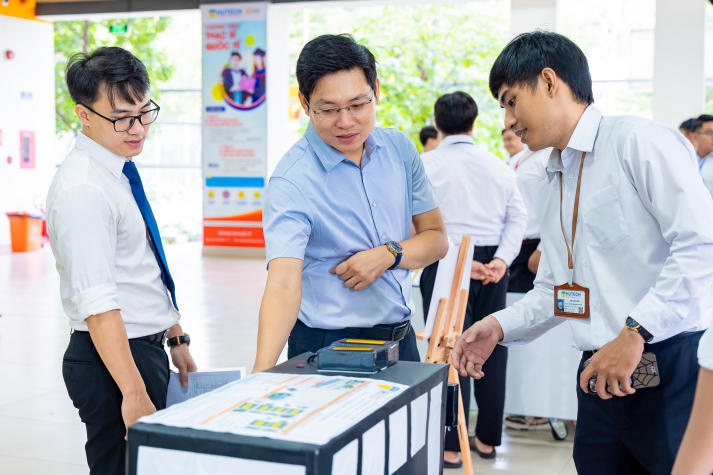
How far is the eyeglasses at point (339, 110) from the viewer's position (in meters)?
2.04

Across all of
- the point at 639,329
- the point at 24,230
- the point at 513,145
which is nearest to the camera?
the point at 639,329

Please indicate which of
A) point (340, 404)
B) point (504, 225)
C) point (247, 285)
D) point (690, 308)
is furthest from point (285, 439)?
point (247, 285)

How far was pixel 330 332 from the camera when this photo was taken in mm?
2188

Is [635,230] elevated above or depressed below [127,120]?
below

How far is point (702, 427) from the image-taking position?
1.10 meters

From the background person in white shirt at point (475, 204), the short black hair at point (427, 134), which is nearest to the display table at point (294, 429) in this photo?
the background person in white shirt at point (475, 204)

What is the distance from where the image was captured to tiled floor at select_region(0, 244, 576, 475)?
399cm

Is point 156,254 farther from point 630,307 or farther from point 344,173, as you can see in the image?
point 630,307

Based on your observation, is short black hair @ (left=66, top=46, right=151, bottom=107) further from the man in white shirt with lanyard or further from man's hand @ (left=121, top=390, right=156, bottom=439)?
the man in white shirt with lanyard

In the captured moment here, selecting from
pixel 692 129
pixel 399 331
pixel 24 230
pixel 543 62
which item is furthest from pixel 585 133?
pixel 24 230

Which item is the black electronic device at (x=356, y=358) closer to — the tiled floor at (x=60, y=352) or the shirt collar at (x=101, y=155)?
the shirt collar at (x=101, y=155)

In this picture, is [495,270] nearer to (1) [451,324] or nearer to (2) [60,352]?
(1) [451,324]

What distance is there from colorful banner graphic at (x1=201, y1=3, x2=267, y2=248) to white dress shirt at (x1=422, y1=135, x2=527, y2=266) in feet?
26.3

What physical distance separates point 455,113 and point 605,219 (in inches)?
95.0
